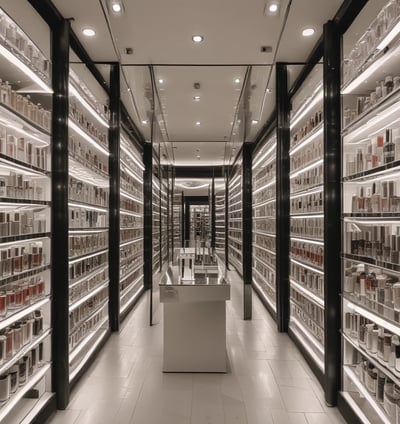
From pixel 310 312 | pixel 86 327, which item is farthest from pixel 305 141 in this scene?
pixel 86 327

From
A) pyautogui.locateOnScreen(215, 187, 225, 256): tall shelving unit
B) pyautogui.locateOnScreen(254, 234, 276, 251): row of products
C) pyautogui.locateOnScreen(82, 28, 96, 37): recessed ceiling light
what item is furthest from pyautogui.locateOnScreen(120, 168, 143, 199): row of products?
pyautogui.locateOnScreen(215, 187, 225, 256): tall shelving unit

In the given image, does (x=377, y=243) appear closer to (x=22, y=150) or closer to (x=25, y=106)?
(x=22, y=150)

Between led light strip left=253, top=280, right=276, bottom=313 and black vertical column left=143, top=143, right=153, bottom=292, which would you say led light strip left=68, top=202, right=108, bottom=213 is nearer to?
black vertical column left=143, top=143, right=153, bottom=292

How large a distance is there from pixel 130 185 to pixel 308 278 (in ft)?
12.2

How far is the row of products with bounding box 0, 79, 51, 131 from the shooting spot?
262 cm

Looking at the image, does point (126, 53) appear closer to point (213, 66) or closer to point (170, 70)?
point (170, 70)

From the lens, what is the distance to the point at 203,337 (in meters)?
4.04

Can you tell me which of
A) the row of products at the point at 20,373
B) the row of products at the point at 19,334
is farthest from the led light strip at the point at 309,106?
the row of products at the point at 20,373

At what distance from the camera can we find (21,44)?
2.85m

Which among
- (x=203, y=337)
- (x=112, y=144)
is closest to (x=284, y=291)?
(x=203, y=337)

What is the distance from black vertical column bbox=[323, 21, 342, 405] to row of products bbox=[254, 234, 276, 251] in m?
2.89

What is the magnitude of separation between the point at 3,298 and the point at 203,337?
7.00ft

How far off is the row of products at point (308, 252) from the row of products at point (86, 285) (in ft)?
8.19

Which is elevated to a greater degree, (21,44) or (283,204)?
(21,44)
